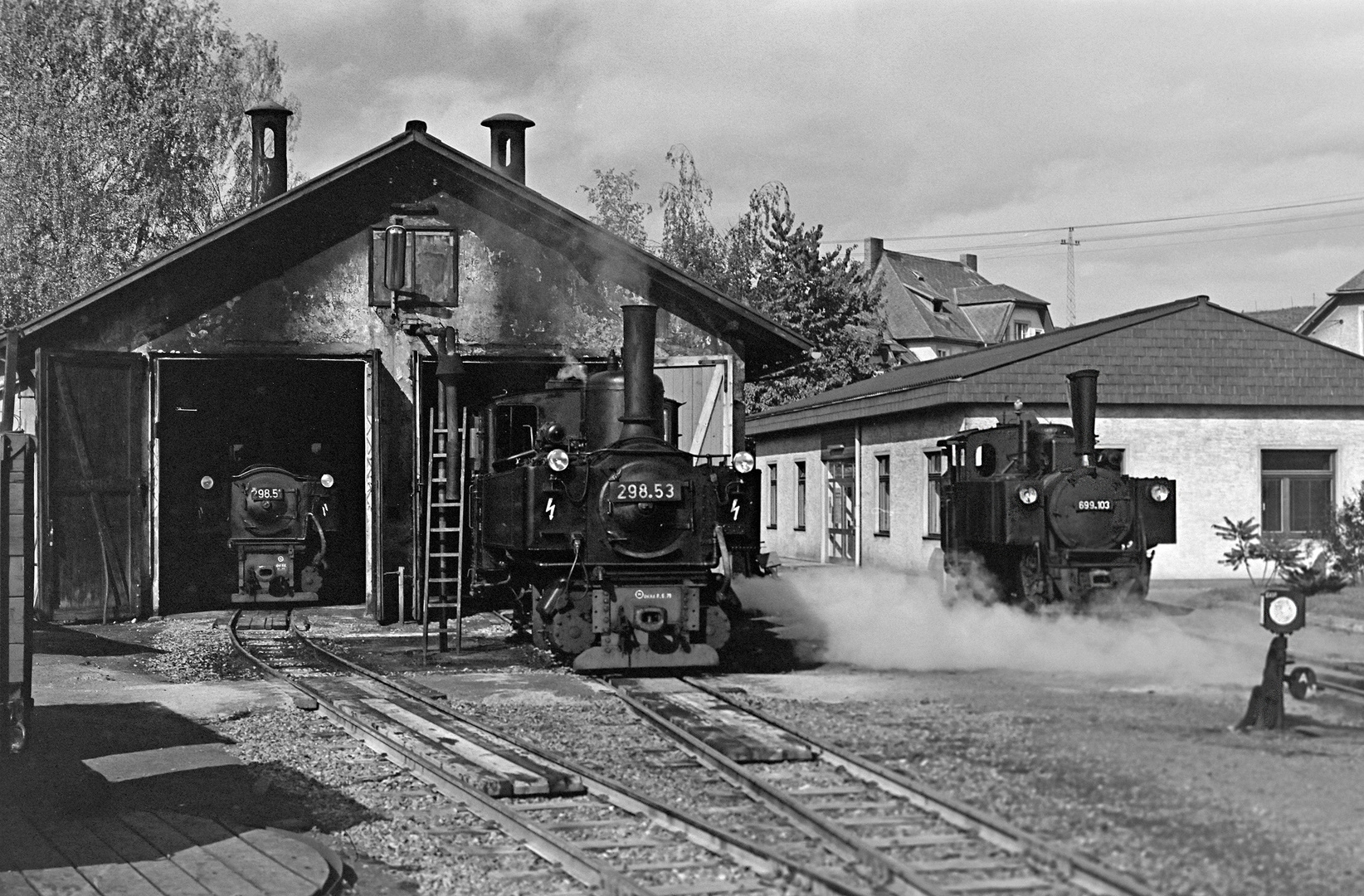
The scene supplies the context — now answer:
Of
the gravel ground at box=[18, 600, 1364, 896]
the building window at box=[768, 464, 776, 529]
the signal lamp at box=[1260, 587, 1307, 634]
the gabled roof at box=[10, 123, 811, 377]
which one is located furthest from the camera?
the building window at box=[768, 464, 776, 529]

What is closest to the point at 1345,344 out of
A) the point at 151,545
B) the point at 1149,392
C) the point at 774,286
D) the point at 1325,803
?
the point at 774,286

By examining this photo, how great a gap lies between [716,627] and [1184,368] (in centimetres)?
1368

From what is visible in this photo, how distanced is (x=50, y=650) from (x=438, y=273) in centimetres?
725

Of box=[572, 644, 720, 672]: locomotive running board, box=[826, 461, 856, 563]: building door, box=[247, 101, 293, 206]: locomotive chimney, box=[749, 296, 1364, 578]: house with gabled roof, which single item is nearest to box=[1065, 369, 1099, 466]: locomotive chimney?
box=[749, 296, 1364, 578]: house with gabled roof

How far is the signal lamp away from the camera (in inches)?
391

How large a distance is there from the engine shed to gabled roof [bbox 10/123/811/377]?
0.03m

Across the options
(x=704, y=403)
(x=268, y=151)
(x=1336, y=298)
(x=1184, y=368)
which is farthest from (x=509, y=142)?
(x=1336, y=298)

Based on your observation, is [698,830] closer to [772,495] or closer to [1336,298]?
[772,495]

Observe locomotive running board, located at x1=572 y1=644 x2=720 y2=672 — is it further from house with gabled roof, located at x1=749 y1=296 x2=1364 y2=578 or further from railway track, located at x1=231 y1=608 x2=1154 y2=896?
house with gabled roof, located at x1=749 y1=296 x2=1364 y2=578

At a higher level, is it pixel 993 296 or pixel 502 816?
pixel 993 296

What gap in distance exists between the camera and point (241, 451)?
23.8 metres

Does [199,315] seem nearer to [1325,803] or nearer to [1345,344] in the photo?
[1325,803]

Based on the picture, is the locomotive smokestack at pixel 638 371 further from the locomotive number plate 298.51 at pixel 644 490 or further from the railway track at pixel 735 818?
the railway track at pixel 735 818

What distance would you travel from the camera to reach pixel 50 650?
16.0 meters
